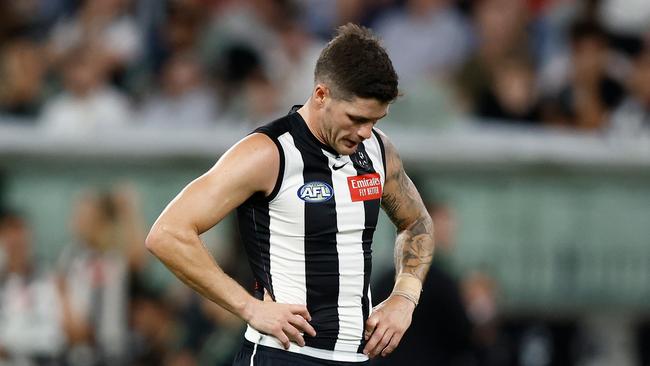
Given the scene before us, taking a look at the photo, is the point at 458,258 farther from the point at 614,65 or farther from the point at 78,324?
the point at 78,324

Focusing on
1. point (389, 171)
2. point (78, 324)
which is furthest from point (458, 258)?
point (389, 171)

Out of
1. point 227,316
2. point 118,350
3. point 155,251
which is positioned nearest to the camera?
point 155,251

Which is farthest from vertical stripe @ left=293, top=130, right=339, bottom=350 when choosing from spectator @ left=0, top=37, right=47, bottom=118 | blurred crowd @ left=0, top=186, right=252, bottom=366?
spectator @ left=0, top=37, right=47, bottom=118

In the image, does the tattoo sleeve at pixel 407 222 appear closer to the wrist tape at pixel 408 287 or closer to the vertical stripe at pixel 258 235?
the wrist tape at pixel 408 287

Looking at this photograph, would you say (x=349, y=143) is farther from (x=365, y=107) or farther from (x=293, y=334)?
(x=293, y=334)

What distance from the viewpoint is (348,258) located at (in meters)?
5.52

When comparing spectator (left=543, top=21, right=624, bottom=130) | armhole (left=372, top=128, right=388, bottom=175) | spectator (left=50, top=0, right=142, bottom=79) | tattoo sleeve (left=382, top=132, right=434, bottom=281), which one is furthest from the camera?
spectator (left=50, top=0, right=142, bottom=79)

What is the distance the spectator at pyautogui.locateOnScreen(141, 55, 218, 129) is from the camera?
39.3 feet

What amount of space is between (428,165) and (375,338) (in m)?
5.91

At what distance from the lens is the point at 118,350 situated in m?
10.9

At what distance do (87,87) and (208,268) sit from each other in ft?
22.5

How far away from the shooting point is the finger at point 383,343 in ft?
18.2

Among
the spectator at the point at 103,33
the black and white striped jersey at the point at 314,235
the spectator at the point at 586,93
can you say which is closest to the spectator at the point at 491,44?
the spectator at the point at 586,93

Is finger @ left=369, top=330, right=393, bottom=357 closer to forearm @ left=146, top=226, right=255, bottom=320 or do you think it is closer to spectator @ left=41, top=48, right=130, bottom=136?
forearm @ left=146, top=226, right=255, bottom=320
